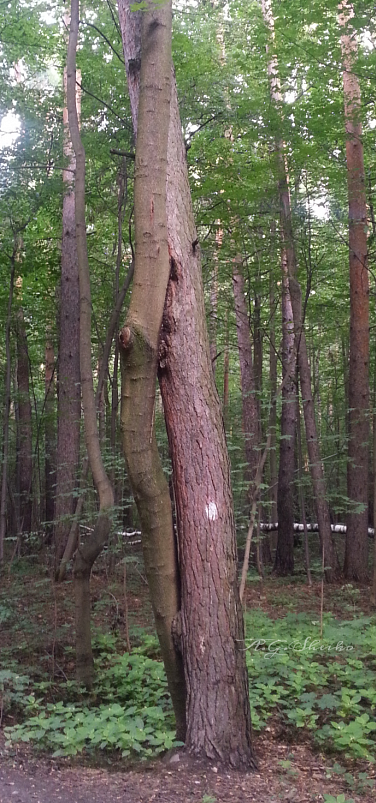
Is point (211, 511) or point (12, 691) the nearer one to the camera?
point (211, 511)

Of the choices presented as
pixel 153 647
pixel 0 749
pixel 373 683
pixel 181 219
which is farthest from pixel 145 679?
pixel 181 219

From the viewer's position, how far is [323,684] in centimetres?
479

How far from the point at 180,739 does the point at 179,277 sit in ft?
9.52

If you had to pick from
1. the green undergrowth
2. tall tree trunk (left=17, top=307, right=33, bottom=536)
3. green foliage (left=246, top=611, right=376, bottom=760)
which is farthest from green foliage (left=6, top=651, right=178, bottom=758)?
tall tree trunk (left=17, top=307, right=33, bottom=536)

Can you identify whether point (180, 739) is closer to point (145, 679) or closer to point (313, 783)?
point (313, 783)

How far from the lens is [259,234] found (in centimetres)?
1087

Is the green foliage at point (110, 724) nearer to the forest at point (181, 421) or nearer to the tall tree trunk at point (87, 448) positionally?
the forest at point (181, 421)

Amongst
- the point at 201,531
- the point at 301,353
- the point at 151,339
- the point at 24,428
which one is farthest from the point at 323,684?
the point at 24,428

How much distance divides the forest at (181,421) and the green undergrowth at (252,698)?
0.02 m

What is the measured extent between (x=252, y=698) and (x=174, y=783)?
128 centimetres

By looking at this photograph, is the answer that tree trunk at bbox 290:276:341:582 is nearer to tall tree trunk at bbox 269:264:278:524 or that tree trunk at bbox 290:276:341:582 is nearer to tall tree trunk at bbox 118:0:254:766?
tall tree trunk at bbox 269:264:278:524

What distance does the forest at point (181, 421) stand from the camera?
360 cm

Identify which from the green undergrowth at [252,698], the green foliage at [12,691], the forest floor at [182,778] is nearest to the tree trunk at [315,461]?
the green undergrowth at [252,698]

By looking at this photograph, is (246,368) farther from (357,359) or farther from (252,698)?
(252,698)
